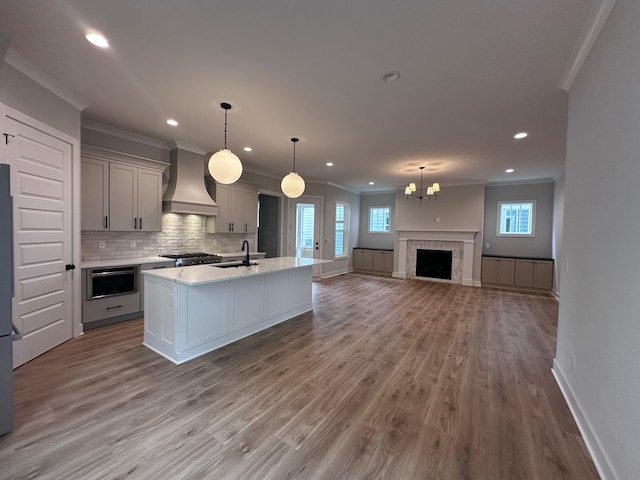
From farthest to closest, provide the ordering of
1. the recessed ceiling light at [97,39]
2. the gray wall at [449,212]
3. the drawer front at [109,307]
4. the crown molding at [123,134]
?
the gray wall at [449,212]
the crown molding at [123,134]
the drawer front at [109,307]
the recessed ceiling light at [97,39]

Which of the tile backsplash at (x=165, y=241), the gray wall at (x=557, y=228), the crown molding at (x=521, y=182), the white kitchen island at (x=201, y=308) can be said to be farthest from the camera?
the crown molding at (x=521, y=182)

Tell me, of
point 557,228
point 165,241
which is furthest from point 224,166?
point 557,228

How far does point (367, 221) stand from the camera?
9.56 m

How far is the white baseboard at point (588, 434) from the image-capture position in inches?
58.9

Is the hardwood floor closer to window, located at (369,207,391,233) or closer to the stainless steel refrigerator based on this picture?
the stainless steel refrigerator

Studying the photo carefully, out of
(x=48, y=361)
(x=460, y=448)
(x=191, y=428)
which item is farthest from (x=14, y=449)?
(x=460, y=448)

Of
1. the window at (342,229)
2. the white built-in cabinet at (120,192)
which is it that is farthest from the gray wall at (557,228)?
the white built-in cabinet at (120,192)

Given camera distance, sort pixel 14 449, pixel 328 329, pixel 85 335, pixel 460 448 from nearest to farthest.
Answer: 1. pixel 14 449
2. pixel 460 448
3. pixel 85 335
4. pixel 328 329

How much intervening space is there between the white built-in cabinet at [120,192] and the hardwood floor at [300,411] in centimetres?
153

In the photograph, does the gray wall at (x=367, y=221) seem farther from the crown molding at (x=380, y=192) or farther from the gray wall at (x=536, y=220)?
the gray wall at (x=536, y=220)

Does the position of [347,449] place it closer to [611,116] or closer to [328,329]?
[328,329]

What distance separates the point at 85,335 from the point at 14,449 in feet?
6.54

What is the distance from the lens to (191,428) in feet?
5.95

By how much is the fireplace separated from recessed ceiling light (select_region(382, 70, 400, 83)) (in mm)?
6224
